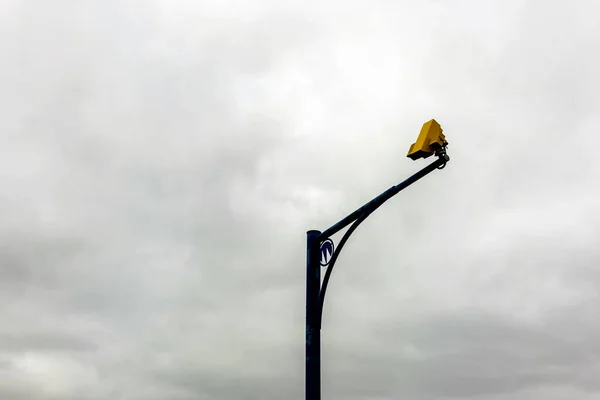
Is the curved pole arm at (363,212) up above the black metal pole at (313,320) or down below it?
above

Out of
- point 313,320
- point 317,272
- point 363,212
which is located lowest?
point 313,320

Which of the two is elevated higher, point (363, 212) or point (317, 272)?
point (363, 212)

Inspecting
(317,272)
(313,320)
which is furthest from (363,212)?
(313,320)

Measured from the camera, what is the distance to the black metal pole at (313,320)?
10.8 m

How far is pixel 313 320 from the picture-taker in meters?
11.3

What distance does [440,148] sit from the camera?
36.1ft

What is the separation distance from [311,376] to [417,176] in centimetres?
382

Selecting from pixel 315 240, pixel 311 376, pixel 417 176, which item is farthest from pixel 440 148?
pixel 311 376

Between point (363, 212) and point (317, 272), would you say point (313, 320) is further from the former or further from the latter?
point (363, 212)

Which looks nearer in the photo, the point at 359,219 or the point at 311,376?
the point at 311,376

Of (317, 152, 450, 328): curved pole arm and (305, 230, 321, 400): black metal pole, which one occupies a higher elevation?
(317, 152, 450, 328): curved pole arm

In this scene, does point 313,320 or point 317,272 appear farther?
point 317,272

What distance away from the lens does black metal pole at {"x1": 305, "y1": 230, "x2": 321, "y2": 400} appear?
1083 cm

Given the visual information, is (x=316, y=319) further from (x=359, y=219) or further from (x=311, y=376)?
(x=359, y=219)
